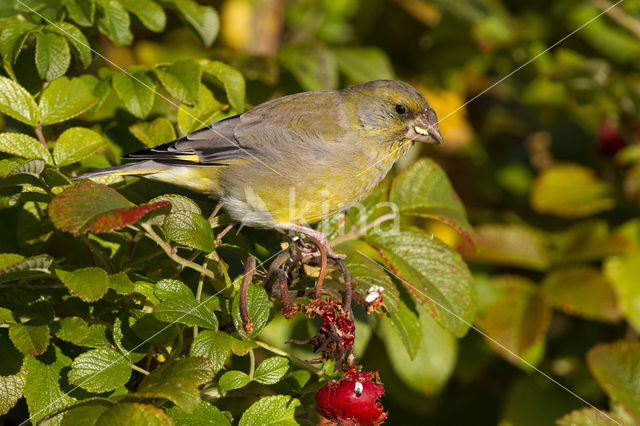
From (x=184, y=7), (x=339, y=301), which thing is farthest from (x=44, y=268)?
(x=184, y=7)

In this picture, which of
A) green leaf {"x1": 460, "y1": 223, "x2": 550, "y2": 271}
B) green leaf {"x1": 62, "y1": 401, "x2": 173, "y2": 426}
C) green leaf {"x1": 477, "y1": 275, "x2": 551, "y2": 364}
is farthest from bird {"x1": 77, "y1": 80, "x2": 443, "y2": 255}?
green leaf {"x1": 477, "y1": 275, "x2": 551, "y2": 364}

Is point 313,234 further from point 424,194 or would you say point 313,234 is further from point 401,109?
point 401,109

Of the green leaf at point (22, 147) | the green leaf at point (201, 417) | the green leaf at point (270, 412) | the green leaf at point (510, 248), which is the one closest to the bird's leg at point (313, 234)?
the green leaf at point (270, 412)

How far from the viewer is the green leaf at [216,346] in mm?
1472

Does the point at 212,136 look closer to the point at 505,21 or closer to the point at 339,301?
the point at 339,301

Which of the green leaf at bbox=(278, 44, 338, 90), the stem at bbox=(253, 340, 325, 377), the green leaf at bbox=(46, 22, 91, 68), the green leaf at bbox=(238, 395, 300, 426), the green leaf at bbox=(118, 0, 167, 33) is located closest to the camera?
the green leaf at bbox=(238, 395, 300, 426)

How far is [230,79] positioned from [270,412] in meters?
1.16

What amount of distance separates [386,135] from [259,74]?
0.75 meters

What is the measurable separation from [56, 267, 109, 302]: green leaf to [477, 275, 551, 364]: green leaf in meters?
2.08

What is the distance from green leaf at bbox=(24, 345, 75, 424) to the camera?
1.50 metres

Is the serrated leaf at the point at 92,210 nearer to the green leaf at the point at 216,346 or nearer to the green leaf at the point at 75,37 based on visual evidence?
the green leaf at the point at 216,346

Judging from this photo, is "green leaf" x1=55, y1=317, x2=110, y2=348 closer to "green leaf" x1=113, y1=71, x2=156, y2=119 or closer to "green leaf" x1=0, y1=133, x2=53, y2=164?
"green leaf" x1=0, y1=133, x2=53, y2=164

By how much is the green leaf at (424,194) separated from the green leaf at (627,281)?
1.49 metres

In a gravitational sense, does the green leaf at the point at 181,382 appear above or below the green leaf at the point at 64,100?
below
